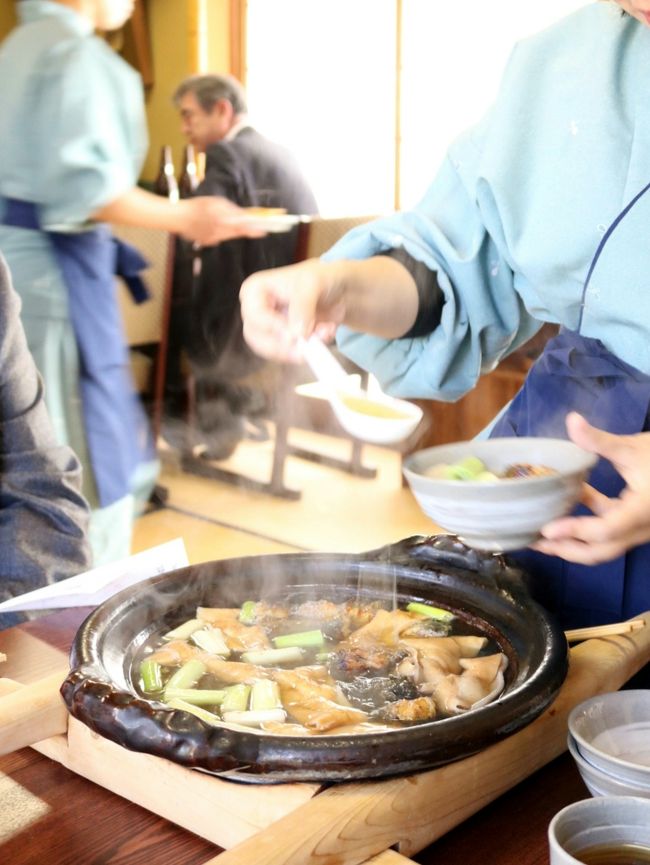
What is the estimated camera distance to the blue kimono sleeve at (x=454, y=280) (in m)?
1.52

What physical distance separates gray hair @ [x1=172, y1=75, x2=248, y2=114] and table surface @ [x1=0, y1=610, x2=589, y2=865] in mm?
5102

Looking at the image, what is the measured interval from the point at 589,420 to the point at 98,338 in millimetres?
2190

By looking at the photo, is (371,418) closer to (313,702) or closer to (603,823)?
(313,702)

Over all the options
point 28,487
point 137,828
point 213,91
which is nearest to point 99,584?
point 28,487

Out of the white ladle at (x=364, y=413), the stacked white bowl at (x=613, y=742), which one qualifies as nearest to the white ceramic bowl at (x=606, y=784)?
the stacked white bowl at (x=613, y=742)

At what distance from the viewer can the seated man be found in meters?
1.94

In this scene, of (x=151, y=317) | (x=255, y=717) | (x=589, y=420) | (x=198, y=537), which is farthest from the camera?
(x=151, y=317)

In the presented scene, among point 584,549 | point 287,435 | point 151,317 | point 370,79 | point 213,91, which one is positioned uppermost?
point 370,79

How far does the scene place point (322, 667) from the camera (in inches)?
52.1

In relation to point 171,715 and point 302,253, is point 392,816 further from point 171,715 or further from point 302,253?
point 302,253

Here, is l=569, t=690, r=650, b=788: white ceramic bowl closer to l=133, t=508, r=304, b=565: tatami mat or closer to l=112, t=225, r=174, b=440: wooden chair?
l=133, t=508, r=304, b=565: tatami mat

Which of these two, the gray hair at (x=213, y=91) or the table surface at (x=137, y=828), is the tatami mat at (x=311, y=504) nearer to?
the gray hair at (x=213, y=91)

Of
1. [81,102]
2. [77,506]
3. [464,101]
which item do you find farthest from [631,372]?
[464,101]

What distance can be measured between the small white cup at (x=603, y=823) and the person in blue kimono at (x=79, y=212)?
256cm
